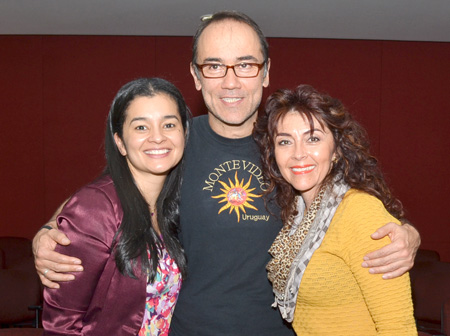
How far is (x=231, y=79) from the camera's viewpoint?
2.07 m

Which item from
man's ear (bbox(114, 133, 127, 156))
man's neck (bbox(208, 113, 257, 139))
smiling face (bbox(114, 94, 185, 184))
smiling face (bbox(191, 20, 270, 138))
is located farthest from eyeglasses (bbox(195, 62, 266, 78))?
man's ear (bbox(114, 133, 127, 156))

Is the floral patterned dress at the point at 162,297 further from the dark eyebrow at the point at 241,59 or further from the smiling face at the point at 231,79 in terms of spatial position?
the dark eyebrow at the point at 241,59

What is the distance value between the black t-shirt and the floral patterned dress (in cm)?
6

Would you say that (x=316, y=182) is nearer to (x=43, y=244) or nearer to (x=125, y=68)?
(x=43, y=244)

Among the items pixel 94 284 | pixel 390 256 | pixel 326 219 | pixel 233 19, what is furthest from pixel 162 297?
pixel 233 19

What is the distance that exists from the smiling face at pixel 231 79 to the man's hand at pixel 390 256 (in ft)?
2.69

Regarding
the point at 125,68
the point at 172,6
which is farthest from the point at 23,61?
the point at 172,6

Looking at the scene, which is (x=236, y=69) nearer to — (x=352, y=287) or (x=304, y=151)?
(x=304, y=151)

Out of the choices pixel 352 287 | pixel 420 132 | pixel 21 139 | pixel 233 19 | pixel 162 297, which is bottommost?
pixel 162 297

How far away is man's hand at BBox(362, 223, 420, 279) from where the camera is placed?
1519 mm

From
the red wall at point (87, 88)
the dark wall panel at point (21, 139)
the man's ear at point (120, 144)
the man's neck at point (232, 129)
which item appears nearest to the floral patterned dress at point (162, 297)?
the man's ear at point (120, 144)

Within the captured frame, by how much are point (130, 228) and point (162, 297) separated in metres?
0.33

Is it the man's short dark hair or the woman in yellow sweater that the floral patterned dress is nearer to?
the woman in yellow sweater

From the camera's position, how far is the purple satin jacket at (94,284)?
168 cm
